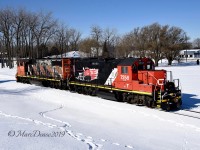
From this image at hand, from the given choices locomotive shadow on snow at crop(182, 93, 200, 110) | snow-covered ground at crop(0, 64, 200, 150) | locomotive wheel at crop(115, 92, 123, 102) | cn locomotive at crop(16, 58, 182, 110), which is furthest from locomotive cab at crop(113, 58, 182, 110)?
locomotive shadow on snow at crop(182, 93, 200, 110)

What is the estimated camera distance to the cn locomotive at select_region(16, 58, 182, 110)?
15.2 m

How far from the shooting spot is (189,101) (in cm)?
1778

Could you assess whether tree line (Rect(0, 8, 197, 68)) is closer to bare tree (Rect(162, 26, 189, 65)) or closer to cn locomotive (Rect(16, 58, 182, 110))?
bare tree (Rect(162, 26, 189, 65))

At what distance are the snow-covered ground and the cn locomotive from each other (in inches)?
37.9

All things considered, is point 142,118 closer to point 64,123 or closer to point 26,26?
point 64,123

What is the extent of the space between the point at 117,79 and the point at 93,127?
24.1 feet

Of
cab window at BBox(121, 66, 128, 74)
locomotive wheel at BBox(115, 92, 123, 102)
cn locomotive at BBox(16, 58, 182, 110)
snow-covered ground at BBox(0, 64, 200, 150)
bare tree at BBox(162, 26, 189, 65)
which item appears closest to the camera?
snow-covered ground at BBox(0, 64, 200, 150)

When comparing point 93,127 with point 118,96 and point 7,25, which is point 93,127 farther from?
point 7,25

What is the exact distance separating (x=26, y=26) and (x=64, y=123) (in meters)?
64.8

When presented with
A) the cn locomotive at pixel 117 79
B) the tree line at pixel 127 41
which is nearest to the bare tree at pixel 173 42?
the tree line at pixel 127 41

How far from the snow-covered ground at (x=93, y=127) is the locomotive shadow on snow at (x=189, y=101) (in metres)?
0.06

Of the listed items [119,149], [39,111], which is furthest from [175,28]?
[119,149]

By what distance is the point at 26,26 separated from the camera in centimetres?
7131

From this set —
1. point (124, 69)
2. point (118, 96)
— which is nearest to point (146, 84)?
point (124, 69)
